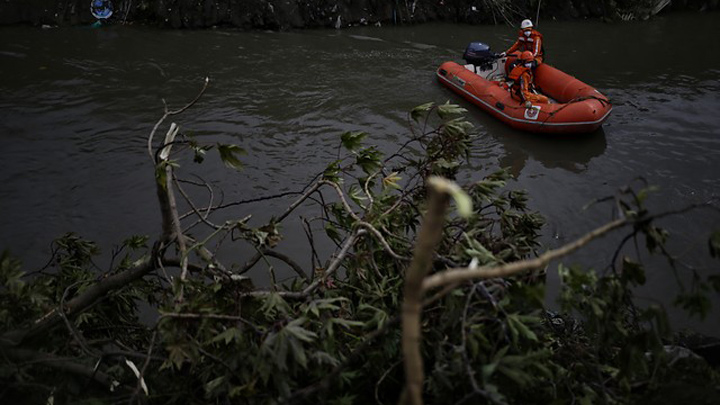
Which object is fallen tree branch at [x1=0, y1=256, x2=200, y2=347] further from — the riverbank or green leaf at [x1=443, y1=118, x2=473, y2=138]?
the riverbank

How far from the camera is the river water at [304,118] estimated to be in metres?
6.81

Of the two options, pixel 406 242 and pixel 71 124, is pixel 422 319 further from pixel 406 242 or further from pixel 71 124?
pixel 71 124

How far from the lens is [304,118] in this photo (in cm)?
941

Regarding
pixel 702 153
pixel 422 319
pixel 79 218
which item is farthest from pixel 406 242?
pixel 702 153

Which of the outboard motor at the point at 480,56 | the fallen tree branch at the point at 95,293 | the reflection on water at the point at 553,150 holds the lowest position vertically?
the reflection on water at the point at 553,150

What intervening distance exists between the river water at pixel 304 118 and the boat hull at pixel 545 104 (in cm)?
25

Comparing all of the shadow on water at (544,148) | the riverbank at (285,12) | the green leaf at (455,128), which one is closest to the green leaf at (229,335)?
the green leaf at (455,128)

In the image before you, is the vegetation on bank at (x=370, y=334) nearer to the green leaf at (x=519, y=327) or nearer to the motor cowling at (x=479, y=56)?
the green leaf at (x=519, y=327)

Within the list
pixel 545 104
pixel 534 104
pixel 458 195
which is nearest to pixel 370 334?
pixel 458 195

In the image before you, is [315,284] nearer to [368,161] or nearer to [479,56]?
[368,161]

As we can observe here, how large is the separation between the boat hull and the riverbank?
395 centimetres

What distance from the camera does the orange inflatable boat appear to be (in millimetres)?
8484

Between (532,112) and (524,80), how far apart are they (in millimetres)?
600

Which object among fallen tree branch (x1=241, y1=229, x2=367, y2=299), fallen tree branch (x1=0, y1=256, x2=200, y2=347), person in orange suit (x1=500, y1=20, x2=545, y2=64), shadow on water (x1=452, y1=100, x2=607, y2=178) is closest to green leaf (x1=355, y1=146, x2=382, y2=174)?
fallen tree branch (x1=241, y1=229, x2=367, y2=299)
